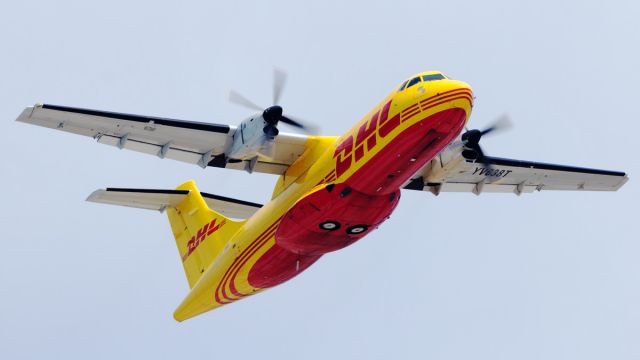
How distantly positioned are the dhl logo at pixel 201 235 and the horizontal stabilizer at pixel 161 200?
46.0 inches

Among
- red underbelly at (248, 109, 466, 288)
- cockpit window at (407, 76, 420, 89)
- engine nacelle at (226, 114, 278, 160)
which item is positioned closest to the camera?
red underbelly at (248, 109, 466, 288)

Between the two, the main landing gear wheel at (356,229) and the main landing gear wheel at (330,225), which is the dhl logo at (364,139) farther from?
the main landing gear wheel at (356,229)

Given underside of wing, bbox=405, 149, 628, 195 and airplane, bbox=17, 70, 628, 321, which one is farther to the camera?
underside of wing, bbox=405, 149, 628, 195

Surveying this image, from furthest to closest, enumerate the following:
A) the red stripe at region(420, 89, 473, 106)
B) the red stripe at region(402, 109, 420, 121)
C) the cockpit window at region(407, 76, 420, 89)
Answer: the cockpit window at region(407, 76, 420, 89) → the red stripe at region(402, 109, 420, 121) → the red stripe at region(420, 89, 473, 106)

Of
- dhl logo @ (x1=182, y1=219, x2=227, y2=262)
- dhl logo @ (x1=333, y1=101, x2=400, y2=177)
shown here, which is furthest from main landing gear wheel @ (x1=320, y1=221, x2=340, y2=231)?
dhl logo @ (x1=182, y1=219, x2=227, y2=262)

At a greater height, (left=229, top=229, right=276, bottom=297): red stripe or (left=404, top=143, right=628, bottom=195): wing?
(left=404, top=143, right=628, bottom=195): wing

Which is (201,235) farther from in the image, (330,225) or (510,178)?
(510,178)

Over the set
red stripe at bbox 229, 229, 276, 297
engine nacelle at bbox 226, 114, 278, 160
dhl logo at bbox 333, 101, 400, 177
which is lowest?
red stripe at bbox 229, 229, 276, 297

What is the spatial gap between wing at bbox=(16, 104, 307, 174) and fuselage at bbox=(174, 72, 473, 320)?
17.9 inches

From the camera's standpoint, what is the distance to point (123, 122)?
61.9 ft

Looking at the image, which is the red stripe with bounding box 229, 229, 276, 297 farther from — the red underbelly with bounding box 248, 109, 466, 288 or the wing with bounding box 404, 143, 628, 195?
the wing with bounding box 404, 143, 628, 195

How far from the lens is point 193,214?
23156 millimetres

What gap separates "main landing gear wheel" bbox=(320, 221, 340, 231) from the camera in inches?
721

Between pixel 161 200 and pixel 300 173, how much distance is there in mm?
4917
